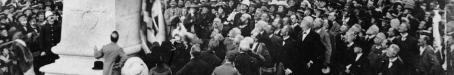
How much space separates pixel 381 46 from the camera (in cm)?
791

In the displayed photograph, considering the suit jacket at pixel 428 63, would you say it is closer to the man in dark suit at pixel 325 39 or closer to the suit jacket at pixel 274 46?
the man in dark suit at pixel 325 39

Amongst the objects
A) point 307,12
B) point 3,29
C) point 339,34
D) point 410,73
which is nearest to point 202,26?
point 307,12

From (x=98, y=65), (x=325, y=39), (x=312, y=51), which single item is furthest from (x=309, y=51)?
(x=98, y=65)

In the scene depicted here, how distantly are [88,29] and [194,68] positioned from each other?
4.69 feet

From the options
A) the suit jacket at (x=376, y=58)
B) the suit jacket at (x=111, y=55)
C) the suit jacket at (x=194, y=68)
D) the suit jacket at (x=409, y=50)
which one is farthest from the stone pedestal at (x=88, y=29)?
the suit jacket at (x=409, y=50)

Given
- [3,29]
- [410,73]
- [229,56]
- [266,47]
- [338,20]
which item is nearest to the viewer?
[229,56]

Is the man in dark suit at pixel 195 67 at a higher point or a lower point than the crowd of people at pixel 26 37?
higher

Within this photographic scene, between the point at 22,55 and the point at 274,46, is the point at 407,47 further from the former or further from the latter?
the point at 22,55

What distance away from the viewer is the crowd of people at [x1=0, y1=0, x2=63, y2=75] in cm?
856

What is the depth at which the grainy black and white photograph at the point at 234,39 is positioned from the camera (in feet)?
22.3

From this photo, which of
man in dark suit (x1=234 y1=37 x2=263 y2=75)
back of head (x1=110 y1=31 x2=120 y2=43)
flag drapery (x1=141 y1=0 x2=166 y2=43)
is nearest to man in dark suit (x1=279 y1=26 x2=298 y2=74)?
man in dark suit (x1=234 y1=37 x2=263 y2=75)

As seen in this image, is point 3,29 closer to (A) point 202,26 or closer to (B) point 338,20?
(A) point 202,26

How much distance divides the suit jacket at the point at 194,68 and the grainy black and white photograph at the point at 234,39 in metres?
0.01

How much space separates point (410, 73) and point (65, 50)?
14.6 ft
